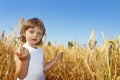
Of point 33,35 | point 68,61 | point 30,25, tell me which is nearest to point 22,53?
point 33,35

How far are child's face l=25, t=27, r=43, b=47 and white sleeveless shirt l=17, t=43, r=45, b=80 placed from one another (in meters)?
0.06

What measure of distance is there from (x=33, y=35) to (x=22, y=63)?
28 cm

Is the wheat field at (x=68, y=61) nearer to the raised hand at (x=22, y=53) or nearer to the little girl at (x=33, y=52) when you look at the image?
the little girl at (x=33, y=52)

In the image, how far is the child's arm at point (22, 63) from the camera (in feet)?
6.84

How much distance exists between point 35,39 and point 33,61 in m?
0.18

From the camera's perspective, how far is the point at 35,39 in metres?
2.38

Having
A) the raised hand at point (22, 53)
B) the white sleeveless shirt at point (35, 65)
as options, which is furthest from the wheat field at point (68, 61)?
the raised hand at point (22, 53)

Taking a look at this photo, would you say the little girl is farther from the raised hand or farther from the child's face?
the raised hand

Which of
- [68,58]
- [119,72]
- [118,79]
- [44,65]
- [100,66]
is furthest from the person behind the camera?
[68,58]

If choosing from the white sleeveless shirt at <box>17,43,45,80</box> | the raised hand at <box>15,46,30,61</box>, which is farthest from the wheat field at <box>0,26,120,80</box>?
the raised hand at <box>15,46,30,61</box>

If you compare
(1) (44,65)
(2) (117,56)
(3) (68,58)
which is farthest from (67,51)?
(2) (117,56)

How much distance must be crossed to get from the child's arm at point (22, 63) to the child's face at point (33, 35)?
0.23 metres

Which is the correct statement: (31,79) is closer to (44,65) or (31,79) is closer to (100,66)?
(44,65)

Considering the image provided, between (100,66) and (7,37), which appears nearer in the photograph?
(100,66)
